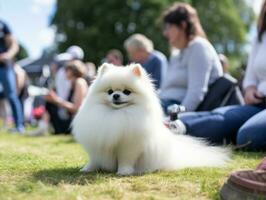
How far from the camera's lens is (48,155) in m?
5.07

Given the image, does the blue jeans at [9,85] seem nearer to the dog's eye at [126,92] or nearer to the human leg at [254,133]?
the human leg at [254,133]

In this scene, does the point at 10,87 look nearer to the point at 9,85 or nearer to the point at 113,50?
the point at 9,85

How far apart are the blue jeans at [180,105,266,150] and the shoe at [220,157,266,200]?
7.03 ft

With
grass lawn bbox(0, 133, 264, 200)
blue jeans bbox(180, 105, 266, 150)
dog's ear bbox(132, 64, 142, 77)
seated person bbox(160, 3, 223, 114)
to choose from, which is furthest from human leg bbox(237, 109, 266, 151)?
dog's ear bbox(132, 64, 142, 77)

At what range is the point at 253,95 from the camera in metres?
5.45

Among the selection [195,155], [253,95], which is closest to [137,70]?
[195,155]

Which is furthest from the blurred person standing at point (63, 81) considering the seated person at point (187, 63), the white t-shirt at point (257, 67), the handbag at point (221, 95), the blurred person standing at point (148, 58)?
the white t-shirt at point (257, 67)

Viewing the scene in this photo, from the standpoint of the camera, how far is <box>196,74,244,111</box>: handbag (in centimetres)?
579

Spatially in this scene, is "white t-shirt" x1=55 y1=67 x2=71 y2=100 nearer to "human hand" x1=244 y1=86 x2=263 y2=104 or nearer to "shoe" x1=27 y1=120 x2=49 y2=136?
"shoe" x1=27 y1=120 x2=49 y2=136

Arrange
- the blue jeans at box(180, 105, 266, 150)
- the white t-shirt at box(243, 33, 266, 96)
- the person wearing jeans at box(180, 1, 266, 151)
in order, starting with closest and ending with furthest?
1. the blue jeans at box(180, 105, 266, 150)
2. the person wearing jeans at box(180, 1, 266, 151)
3. the white t-shirt at box(243, 33, 266, 96)

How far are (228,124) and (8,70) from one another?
15.0ft

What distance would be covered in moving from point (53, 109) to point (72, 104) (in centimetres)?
46

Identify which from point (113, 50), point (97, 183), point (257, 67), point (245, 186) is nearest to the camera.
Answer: point (245, 186)

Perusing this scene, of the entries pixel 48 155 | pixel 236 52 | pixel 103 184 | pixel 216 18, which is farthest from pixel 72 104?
pixel 236 52
